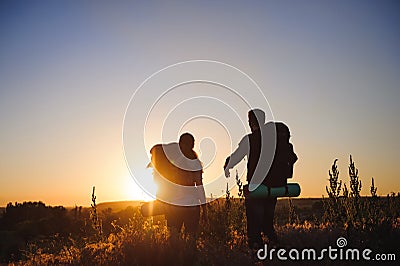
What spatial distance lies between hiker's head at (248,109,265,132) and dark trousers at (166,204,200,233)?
2235 millimetres

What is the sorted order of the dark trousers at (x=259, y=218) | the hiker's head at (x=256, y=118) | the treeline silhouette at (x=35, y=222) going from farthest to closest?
the treeline silhouette at (x=35, y=222)
the hiker's head at (x=256, y=118)
the dark trousers at (x=259, y=218)

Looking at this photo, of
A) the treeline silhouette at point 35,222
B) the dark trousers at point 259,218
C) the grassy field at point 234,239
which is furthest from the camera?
the treeline silhouette at point 35,222

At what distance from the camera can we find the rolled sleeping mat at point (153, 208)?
1092 cm

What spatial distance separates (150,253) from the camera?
8.39 meters

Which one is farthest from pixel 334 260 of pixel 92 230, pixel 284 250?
pixel 92 230

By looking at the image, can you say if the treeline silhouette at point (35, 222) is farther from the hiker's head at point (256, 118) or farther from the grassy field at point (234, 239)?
the hiker's head at point (256, 118)

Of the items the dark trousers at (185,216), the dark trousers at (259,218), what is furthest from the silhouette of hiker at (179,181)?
the dark trousers at (259,218)

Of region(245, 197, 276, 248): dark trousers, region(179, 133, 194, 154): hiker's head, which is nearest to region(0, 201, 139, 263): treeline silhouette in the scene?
region(179, 133, 194, 154): hiker's head

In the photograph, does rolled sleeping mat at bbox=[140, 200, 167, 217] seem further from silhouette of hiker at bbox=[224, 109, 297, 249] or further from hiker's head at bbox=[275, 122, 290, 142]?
hiker's head at bbox=[275, 122, 290, 142]

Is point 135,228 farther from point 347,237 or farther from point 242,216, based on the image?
point 347,237

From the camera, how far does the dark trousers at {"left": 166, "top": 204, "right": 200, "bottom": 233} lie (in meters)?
10.7

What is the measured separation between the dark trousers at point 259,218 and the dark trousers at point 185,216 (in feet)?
4.91

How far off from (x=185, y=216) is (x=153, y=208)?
767mm

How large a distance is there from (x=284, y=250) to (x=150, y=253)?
86.6 inches
